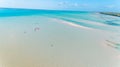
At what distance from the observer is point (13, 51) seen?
196 cm

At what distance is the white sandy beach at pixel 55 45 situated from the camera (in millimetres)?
1922

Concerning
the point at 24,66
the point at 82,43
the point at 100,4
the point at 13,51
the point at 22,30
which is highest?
the point at 100,4

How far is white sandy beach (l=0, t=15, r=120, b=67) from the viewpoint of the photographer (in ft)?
6.31

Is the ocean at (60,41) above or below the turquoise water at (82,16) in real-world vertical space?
below

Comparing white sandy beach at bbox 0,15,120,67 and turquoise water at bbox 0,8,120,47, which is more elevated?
turquoise water at bbox 0,8,120,47

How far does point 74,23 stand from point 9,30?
3.05 feet

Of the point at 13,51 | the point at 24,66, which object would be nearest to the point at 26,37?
the point at 13,51

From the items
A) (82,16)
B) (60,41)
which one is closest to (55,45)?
(60,41)

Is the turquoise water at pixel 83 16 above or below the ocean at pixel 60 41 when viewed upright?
above

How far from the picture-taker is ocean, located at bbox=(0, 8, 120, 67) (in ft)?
6.31

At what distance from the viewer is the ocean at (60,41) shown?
75.7 inches

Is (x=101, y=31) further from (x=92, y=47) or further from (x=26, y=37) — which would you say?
(x=26, y=37)

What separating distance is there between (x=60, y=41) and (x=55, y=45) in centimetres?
9

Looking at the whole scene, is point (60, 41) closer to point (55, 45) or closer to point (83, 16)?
point (55, 45)
